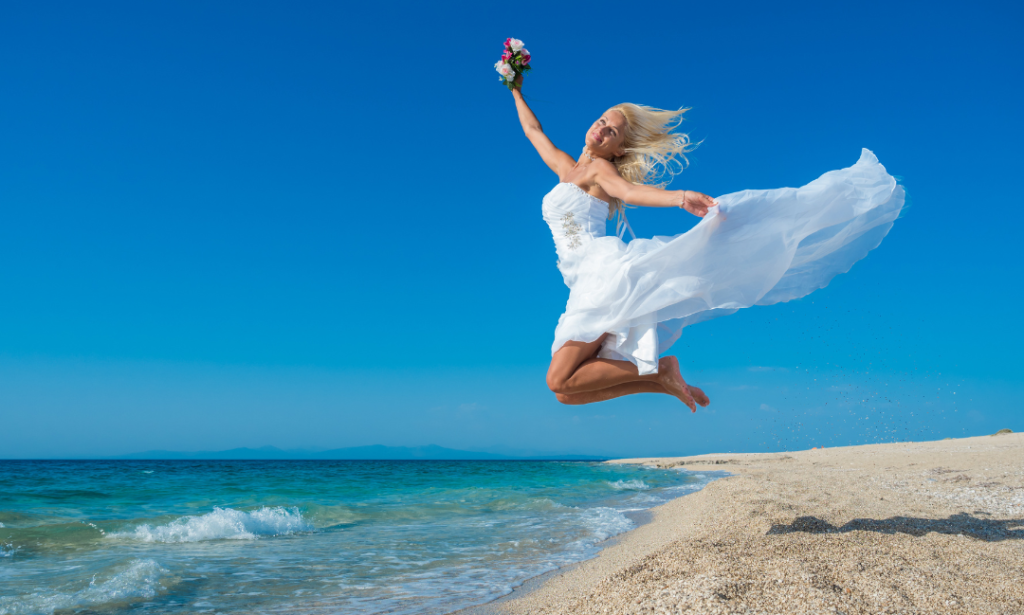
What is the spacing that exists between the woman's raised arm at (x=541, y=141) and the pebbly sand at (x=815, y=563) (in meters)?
3.20

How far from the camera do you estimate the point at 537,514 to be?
1035 centimetres

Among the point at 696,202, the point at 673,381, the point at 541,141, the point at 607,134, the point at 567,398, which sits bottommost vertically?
the point at 567,398

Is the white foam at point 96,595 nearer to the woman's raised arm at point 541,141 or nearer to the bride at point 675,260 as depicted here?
the bride at point 675,260

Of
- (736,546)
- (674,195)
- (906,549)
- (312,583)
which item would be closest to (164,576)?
(312,583)

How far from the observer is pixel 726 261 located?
4309 millimetres

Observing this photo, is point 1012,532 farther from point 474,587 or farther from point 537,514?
point 537,514

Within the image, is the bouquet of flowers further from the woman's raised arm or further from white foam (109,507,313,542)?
white foam (109,507,313,542)

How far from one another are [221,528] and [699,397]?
7653mm

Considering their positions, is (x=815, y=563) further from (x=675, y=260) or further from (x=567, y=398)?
(x=675, y=260)

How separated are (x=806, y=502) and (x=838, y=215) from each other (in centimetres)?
465

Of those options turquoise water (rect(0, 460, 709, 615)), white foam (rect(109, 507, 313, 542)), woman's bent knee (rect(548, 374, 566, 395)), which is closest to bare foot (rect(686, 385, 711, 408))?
woman's bent knee (rect(548, 374, 566, 395))

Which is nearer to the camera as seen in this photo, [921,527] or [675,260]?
[675,260]

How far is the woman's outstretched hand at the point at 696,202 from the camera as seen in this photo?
162 inches

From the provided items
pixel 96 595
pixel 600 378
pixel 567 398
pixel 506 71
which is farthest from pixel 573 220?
pixel 96 595
